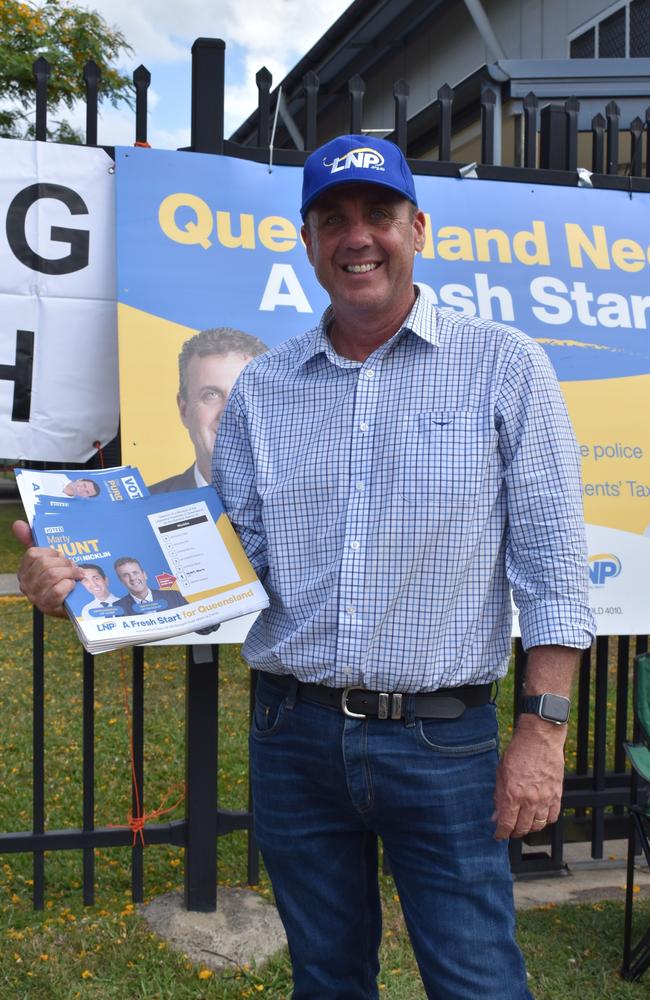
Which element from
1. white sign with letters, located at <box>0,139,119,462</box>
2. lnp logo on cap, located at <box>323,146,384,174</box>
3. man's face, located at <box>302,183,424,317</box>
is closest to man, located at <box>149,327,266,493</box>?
white sign with letters, located at <box>0,139,119,462</box>

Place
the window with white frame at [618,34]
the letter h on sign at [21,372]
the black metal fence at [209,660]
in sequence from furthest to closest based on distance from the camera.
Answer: the window with white frame at [618,34], the black metal fence at [209,660], the letter h on sign at [21,372]

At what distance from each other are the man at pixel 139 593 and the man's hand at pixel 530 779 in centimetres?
77

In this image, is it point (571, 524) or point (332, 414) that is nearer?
point (571, 524)

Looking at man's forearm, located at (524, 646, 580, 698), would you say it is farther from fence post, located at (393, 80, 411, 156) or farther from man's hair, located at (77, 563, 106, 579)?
fence post, located at (393, 80, 411, 156)

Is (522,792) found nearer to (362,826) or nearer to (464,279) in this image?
(362,826)

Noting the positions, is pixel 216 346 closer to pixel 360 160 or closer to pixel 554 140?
pixel 360 160

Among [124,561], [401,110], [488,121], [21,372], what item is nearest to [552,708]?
[124,561]

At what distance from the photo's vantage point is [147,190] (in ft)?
10.3

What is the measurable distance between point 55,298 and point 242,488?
130 cm

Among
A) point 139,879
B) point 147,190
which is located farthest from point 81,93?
point 139,879

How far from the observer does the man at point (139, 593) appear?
80.1 inches

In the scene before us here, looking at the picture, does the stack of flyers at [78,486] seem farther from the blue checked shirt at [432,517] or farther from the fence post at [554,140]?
the fence post at [554,140]

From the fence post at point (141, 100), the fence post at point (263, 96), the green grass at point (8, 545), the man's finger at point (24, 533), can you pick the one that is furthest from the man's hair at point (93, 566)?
the green grass at point (8, 545)

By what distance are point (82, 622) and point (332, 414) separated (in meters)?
0.69
